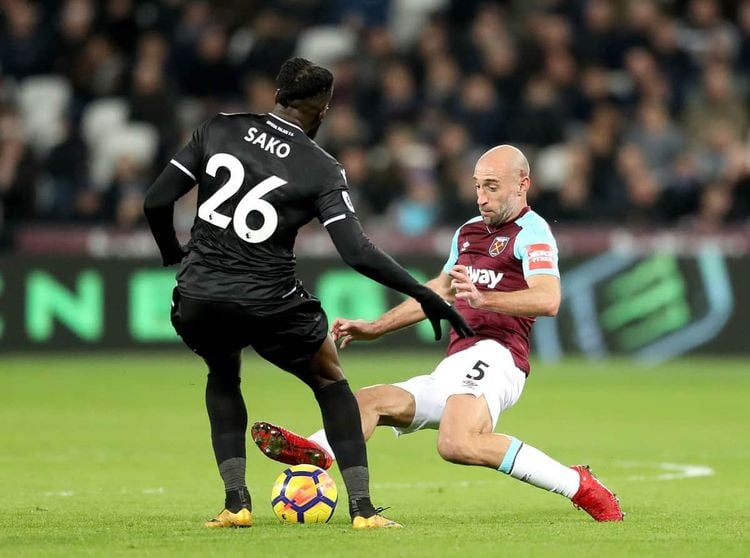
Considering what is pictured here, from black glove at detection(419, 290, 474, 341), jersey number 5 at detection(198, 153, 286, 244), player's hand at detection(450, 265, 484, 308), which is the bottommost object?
black glove at detection(419, 290, 474, 341)

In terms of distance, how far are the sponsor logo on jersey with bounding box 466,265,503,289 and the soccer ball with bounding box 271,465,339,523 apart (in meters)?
1.32

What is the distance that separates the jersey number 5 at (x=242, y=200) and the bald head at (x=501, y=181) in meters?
1.27

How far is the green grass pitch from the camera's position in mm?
6680

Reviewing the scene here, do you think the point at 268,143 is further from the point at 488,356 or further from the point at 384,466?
the point at 384,466

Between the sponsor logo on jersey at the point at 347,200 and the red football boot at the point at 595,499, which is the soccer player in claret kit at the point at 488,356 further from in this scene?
the sponsor logo on jersey at the point at 347,200

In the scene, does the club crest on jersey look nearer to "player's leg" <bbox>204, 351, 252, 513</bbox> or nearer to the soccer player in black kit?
the soccer player in black kit

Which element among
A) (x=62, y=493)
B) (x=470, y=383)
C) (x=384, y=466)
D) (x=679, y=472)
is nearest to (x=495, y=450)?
(x=470, y=383)

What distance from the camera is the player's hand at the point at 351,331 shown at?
7.53 m

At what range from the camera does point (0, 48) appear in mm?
20516

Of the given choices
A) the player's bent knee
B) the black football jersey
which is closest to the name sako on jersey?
the player's bent knee

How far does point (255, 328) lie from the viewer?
7.02m

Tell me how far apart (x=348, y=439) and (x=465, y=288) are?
900 mm

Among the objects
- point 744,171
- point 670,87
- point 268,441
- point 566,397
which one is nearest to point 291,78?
point 268,441

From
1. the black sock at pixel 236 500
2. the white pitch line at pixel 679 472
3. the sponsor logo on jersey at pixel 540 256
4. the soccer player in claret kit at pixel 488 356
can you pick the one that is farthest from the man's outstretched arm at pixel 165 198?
the white pitch line at pixel 679 472
